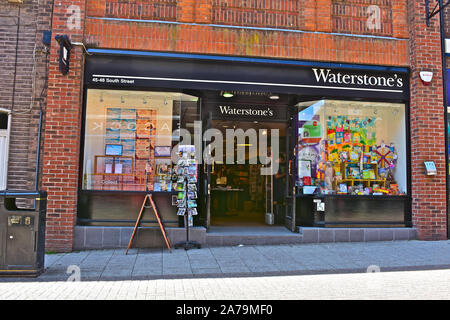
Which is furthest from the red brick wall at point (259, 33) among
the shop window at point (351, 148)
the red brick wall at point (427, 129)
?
the shop window at point (351, 148)

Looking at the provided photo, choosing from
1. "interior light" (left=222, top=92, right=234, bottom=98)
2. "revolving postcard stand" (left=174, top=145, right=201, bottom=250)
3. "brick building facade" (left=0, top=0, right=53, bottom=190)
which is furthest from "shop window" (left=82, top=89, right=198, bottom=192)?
"brick building facade" (left=0, top=0, right=53, bottom=190)

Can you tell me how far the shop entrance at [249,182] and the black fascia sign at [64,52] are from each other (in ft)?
12.4

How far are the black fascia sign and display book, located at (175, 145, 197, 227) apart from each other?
3028mm

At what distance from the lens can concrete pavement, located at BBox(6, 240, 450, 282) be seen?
18.7ft

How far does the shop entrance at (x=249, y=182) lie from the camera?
33.3 ft

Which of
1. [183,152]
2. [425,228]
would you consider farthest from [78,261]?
[425,228]

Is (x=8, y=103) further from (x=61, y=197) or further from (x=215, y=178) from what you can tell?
(x=215, y=178)

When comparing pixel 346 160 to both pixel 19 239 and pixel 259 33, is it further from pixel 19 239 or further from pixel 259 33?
pixel 19 239

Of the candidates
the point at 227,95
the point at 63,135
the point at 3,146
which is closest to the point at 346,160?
the point at 227,95

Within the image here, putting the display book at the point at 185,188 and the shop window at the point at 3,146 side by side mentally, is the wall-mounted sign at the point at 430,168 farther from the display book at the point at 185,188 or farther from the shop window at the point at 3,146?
the shop window at the point at 3,146

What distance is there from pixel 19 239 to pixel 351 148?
25.1 ft

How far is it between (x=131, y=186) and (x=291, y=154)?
409cm

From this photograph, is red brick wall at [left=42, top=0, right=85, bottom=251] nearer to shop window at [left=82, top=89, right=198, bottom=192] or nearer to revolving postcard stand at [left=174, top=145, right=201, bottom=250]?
shop window at [left=82, top=89, right=198, bottom=192]

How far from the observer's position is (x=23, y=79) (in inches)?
307
